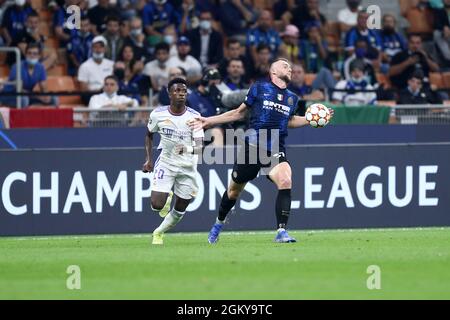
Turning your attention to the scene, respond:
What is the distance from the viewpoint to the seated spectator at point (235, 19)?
23.8 m

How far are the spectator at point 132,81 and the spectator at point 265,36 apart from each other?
2.53 meters

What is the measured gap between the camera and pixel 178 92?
49.6 feet

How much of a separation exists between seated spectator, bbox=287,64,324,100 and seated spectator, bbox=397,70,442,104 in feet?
5.32

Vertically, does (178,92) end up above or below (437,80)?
above

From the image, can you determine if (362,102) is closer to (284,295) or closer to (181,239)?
(181,239)

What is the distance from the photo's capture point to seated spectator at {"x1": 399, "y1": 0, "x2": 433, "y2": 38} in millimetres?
25156

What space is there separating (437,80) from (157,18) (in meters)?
→ 5.99

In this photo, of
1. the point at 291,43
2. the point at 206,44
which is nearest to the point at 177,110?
the point at 206,44

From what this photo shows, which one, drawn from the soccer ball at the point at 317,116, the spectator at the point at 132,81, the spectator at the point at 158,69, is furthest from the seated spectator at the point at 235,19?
the soccer ball at the point at 317,116

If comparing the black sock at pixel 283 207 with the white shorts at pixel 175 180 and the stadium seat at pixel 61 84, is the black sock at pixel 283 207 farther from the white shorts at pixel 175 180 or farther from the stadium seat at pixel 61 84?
the stadium seat at pixel 61 84

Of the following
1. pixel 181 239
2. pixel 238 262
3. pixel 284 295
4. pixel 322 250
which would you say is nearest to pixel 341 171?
pixel 181 239

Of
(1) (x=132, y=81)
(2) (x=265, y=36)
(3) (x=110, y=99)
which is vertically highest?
(2) (x=265, y=36)

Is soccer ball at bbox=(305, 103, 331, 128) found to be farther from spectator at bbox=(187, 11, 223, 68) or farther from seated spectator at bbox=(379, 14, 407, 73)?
seated spectator at bbox=(379, 14, 407, 73)

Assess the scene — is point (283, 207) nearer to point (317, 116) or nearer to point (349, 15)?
point (317, 116)
